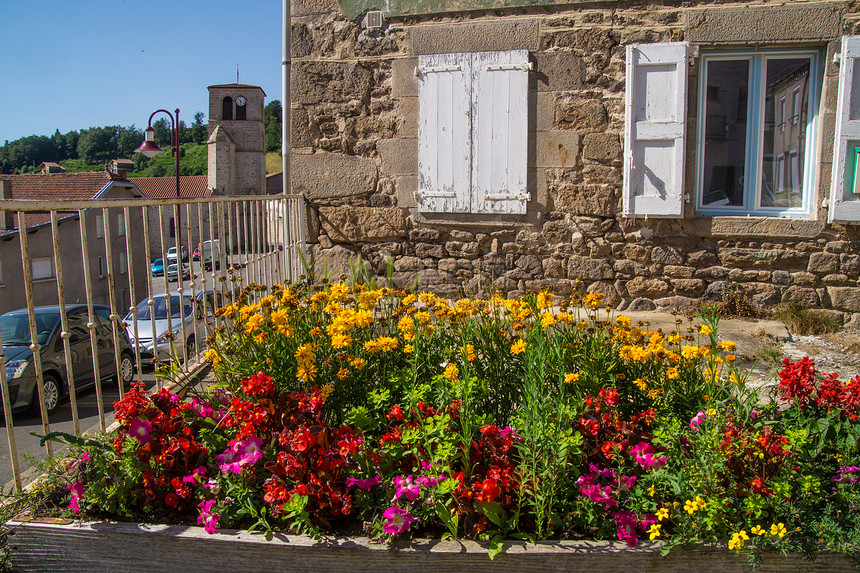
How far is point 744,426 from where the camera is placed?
7.19 ft

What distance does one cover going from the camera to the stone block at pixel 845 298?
512 centimetres

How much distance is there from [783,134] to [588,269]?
1.92 m

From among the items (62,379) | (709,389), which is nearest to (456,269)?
(709,389)

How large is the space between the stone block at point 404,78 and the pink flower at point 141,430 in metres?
4.12

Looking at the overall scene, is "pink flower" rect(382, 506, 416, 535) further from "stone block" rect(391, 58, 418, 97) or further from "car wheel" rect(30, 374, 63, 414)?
"car wheel" rect(30, 374, 63, 414)

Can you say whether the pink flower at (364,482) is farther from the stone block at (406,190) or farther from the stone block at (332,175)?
the stone block at (332,175)

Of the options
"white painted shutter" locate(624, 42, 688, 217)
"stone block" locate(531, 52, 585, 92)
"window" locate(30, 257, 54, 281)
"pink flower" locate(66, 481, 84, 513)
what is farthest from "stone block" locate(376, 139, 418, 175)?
"window" locate(30, 257, 54, 281)

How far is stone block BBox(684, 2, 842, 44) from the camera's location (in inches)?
195

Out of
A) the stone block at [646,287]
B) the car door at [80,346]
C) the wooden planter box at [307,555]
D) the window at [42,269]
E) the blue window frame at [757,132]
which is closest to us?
the wooden planter box at [307,555]

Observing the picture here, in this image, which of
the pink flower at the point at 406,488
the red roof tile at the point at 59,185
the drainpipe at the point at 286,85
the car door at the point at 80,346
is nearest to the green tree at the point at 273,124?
the red roof tile at the point at 59,185

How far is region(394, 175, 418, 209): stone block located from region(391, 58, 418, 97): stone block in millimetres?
725

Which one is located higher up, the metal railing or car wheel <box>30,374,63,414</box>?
the metal railing

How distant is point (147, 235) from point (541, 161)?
11.4 ft

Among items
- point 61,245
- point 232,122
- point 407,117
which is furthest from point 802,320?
point 232,122
